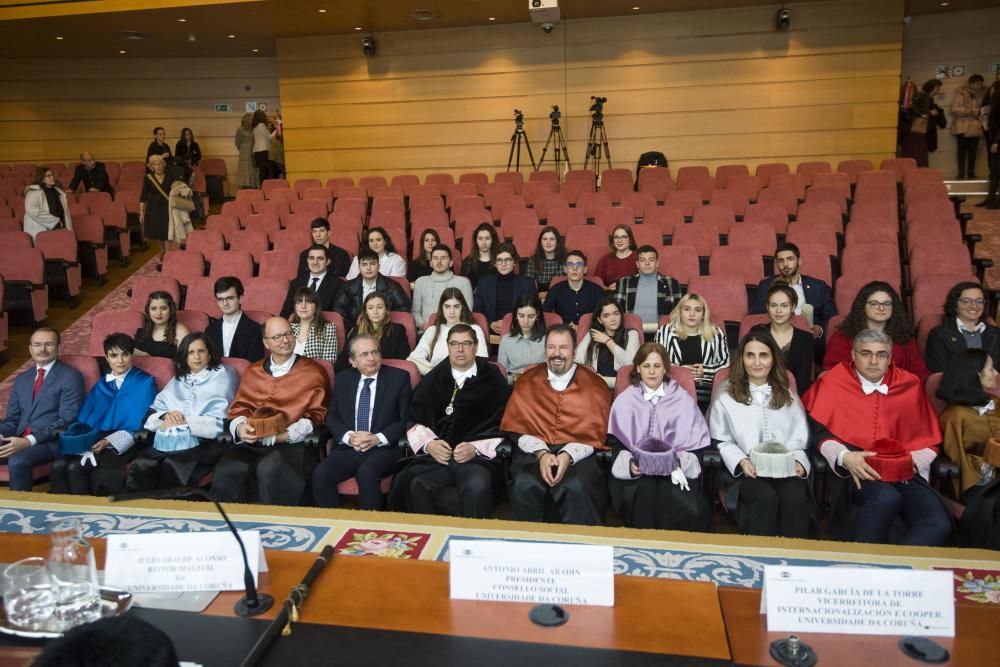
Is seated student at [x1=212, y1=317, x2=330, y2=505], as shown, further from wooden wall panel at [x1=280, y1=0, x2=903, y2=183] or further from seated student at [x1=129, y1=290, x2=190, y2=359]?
wooden wall panel at [x1=280, y1=0, x2=903, y2=183]

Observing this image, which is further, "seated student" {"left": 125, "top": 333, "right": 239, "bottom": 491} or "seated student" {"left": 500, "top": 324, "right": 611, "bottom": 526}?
"seated student" {"left": 125, "top": 333, "right": 239, "bottom": 491}

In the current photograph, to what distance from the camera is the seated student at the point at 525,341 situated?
429 cm

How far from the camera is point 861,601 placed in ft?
4.48

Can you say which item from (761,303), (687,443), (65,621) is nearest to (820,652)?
(65,621)

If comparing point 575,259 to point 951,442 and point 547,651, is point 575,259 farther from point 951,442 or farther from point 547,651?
point 547,651

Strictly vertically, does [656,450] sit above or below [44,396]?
below

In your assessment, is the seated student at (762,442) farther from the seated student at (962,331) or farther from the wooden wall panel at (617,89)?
the wooden wall panel at (617,89)

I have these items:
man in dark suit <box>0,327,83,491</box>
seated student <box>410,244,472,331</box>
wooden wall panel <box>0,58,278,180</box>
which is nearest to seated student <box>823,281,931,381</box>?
seated student <box>410,244,472,331</box>

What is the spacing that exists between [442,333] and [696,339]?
142 cm

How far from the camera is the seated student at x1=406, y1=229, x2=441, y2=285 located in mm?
5918

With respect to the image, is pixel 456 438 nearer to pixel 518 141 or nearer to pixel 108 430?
pixel 108 430

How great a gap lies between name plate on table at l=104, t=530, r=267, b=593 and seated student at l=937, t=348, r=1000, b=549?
2624mm

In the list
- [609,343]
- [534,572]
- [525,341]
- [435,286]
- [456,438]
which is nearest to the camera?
[534,572]

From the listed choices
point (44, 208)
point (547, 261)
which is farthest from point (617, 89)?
point (44, 208)
